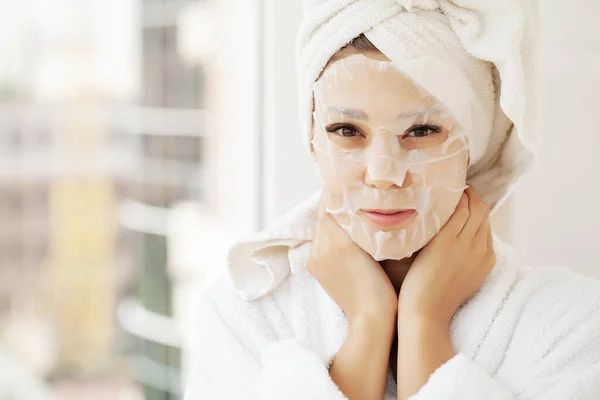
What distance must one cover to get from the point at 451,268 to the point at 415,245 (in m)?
0.05

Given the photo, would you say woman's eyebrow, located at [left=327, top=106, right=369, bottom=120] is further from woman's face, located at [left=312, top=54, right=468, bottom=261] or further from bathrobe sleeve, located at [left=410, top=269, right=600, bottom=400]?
bathrobe sleeve, located at [left=410, top=269, right=600, bottom=400]

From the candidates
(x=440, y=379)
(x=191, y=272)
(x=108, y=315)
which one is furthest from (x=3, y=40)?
(x=440, y=379)

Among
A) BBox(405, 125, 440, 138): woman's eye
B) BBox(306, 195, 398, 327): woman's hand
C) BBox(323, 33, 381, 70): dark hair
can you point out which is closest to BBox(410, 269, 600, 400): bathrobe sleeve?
BBox(306, 195, 398, 327): woman's hand

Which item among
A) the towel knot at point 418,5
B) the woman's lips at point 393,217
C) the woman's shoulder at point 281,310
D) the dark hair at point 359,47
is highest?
the towel knot at point 418,5

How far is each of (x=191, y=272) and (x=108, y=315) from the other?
1.18 meters

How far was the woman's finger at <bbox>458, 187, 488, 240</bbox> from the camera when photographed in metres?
0.91

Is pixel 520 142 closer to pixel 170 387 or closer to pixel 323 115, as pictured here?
pixel 323 115

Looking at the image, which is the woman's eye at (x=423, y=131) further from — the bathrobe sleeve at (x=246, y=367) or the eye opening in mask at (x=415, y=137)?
the bathrobe sleeve at (x=246, y=367)

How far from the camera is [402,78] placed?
831 millimetres

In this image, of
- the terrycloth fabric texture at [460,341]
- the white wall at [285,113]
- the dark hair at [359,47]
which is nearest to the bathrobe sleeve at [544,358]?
the terrycloth fabric texture at [460,341]

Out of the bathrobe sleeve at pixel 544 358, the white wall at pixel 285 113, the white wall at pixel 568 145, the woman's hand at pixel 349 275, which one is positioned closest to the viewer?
the bathrobe sleeve at pixel 544 358

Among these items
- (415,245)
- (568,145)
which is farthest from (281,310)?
(568,145)

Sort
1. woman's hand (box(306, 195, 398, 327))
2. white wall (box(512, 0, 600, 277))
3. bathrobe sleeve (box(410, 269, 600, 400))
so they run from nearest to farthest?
bathrobe sleeve (box(410, 269, 600, 400)), woman's hand (box(306, 195, 398, 327)), white wall (box(512, 0, 600, 277))

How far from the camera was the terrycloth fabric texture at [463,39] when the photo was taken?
0.83 m
